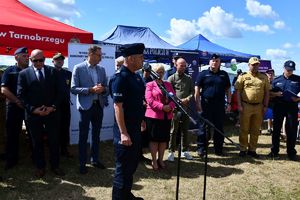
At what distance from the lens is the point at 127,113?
12.7 feet

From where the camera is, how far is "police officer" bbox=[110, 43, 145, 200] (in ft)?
12.3

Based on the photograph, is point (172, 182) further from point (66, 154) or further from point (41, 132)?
point (66, 154)

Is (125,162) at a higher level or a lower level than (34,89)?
lower

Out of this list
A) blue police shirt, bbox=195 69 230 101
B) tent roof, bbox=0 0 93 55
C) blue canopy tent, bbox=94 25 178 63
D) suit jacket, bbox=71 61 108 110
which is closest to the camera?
suit jacket, bbox=71 61 108 110

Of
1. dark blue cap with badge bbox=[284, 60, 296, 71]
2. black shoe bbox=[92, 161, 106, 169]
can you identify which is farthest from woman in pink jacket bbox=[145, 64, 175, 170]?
dark blue cap with badge bbox=[284, 60, 296, 71]

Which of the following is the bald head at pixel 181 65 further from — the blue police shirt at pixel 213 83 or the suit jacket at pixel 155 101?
the suit jacket at pixel 155 101

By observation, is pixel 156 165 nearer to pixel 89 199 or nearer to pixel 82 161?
pixel 82 161

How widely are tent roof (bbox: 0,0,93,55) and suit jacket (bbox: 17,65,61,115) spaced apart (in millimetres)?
1138

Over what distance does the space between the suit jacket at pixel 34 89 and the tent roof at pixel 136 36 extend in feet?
31.6

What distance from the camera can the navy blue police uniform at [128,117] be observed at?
3772 millimetres

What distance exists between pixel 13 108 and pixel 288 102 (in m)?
4.99

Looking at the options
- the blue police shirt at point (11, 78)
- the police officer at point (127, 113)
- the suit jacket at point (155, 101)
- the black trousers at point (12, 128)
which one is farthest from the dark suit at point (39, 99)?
the police officer at point (127, 113)

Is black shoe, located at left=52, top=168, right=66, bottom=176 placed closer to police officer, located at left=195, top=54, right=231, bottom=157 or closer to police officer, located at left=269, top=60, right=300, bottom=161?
police officer, located at left=195, top=54, right=231, bottom=157

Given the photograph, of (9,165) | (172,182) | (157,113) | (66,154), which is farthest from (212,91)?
(9,165)
